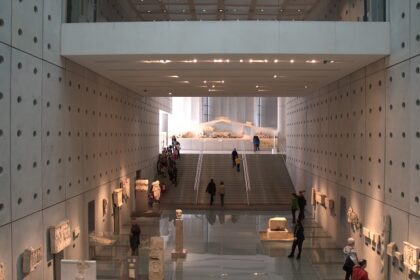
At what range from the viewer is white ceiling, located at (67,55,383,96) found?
13516mm

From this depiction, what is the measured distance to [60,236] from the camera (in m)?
12.3

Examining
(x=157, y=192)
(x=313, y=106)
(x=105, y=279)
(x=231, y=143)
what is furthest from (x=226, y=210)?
(x=231, y=143)

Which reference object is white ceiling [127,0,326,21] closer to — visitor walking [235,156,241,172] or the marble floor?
the marble floor

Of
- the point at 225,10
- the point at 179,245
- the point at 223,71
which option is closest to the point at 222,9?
the point at 225,10

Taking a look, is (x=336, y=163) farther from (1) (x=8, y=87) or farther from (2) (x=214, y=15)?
(1) (x=8, y=87)

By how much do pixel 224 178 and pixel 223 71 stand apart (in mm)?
16163

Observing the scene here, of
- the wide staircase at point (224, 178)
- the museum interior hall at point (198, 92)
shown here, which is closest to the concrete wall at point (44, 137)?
the museum interior hall at point (198, 92)

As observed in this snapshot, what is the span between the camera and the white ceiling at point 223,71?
1352 centimetres

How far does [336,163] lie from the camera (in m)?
18.5

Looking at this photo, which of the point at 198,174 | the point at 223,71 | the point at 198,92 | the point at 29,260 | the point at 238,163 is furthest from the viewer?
the point at 238,163

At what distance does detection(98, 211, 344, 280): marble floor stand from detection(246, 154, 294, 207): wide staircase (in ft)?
17.3

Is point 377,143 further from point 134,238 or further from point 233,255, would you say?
point 134,238

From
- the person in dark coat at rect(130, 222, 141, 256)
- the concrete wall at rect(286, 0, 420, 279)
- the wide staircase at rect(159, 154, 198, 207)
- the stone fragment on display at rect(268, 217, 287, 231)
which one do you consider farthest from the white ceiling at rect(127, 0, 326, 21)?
the wide staircase at rect(159, 154, 198, 207)

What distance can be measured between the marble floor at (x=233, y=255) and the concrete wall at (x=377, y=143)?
1.09 m
